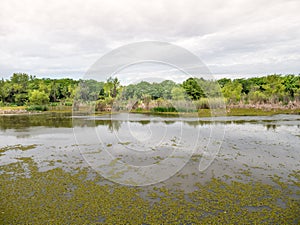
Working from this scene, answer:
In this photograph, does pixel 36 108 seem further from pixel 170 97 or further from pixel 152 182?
pixel 152 182

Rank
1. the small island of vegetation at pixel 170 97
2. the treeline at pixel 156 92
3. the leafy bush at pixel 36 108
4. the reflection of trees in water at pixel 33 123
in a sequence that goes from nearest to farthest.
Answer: the treeline at pixel 156 92 < the small island of vegetation at pixel 170 97 < the reflection of trees in water at pixel 33 123 < the leafy bush at pixel 36 108

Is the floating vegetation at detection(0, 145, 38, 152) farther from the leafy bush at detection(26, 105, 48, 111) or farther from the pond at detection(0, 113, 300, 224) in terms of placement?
the leafy bush at detection(26, 105, 48, 111)

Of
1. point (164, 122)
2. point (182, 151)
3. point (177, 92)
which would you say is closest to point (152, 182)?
point (182, 151)

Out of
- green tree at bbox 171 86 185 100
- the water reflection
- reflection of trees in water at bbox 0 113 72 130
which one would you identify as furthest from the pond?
reflection of trees in water at bbox 0 113 72 130

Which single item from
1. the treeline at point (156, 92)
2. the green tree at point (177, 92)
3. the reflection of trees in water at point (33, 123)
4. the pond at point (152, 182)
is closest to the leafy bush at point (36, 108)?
the treeline at point (156, 92)

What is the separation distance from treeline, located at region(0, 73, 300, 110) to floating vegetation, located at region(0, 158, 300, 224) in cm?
754

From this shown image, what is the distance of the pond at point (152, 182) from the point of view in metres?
4.99

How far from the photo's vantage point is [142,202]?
18.3ft

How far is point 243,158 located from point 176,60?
15.6ft

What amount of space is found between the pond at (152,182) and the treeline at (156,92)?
5205 millimetres

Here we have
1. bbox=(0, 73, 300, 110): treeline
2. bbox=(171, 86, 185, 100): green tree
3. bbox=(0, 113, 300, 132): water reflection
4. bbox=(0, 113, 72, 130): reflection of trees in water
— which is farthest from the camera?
bbox=(0, 113, 72, 130): reflection of trees in water

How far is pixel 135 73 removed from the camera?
10211mm

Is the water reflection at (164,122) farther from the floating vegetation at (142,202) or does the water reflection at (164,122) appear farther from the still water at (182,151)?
the floating vegetation at (142,202)

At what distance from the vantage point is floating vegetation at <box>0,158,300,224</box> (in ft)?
15.7
